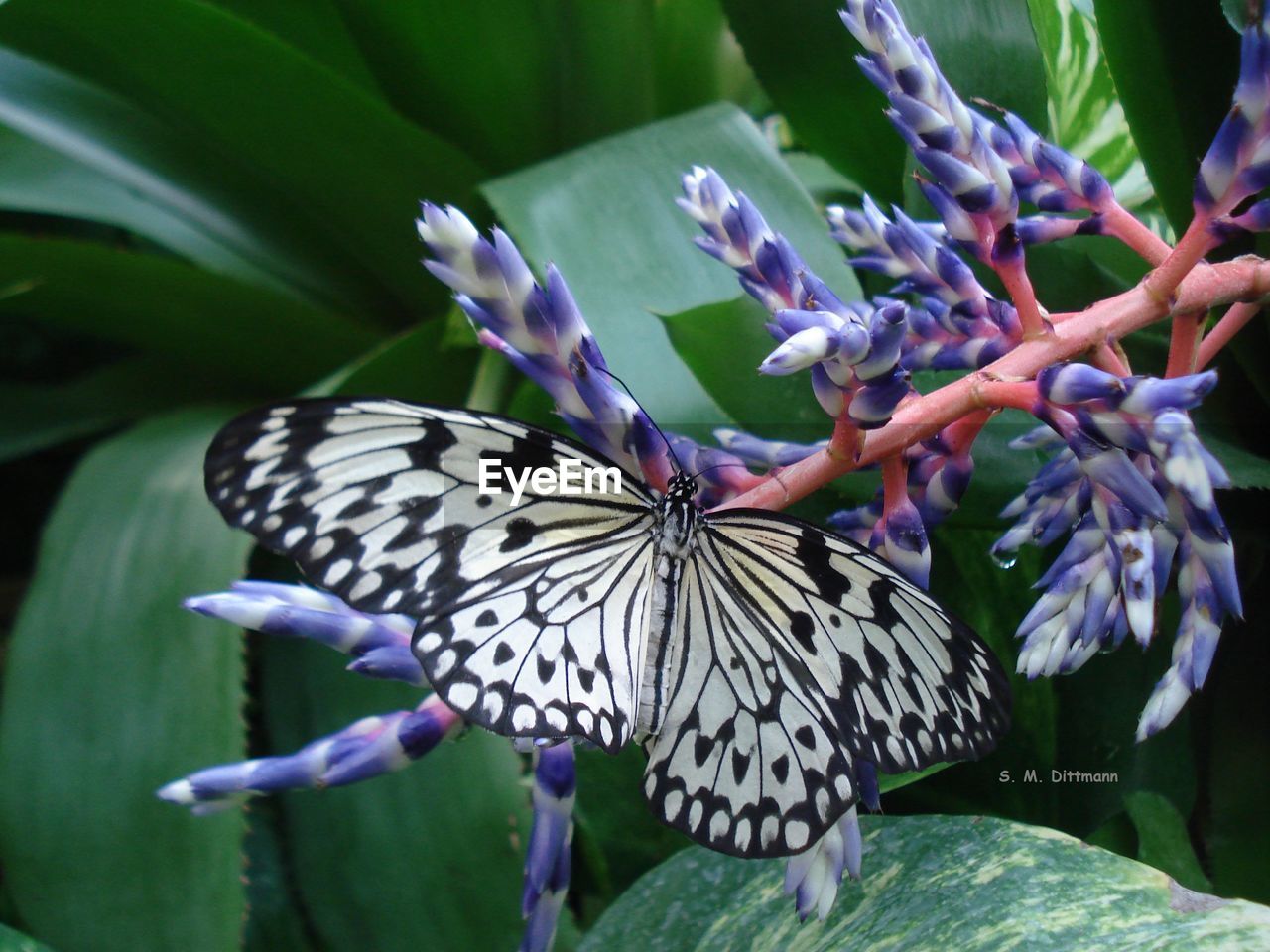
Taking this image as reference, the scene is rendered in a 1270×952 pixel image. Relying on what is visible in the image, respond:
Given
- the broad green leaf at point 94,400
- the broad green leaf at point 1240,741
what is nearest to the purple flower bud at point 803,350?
the broad green leaf at point 1240,741

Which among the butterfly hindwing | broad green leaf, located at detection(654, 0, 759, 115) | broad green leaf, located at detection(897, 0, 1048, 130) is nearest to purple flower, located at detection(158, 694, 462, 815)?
the butterfly hindwing

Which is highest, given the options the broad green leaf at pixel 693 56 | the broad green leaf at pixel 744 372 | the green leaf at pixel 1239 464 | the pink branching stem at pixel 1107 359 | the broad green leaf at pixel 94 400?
the broad green leaf at pixel 693 56

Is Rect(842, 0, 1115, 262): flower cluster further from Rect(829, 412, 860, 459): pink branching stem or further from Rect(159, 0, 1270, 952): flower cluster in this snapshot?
Rect(829, 412, 860, 459): pink branching stem

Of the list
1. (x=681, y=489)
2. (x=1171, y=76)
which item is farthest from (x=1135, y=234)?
(x=681, y=489)

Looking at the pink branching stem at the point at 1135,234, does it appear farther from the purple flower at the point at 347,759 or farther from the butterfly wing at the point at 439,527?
the purple flower at the point at 347,759

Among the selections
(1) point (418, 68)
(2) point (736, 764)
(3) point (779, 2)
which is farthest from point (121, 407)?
(2) point (736, 764)
